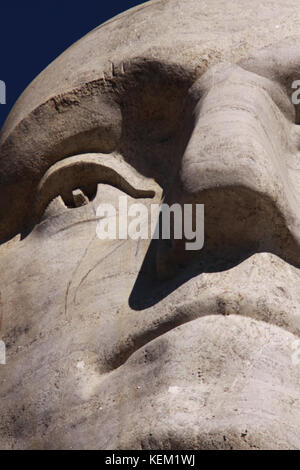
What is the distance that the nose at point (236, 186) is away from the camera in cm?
340

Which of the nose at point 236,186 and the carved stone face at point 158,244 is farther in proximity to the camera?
the nose at point 236,186

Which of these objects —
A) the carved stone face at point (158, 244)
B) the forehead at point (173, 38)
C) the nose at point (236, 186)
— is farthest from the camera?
the forehead at point (173, 38)

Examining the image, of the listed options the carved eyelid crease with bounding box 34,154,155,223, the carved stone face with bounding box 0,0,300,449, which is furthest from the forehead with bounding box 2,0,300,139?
the carved eyelid crease with bounding box 34,154,155,223

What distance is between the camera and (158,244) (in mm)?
3682

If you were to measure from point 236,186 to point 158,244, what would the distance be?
1.32 feet

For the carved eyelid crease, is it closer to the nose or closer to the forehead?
the forehead

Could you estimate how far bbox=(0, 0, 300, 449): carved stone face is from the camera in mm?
3148

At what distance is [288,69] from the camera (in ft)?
13.0

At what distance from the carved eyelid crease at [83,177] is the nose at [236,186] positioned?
1.39 feet

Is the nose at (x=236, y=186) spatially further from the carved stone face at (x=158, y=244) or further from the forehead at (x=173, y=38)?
the forehead at (x=173, y=38)

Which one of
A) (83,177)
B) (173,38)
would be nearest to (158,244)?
(83,177)

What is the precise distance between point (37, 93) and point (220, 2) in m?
0.71

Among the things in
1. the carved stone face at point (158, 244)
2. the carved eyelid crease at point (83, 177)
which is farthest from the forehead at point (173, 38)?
the carved eyelid crease at point (83, 177)

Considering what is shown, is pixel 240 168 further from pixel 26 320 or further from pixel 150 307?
pixel 26 320
